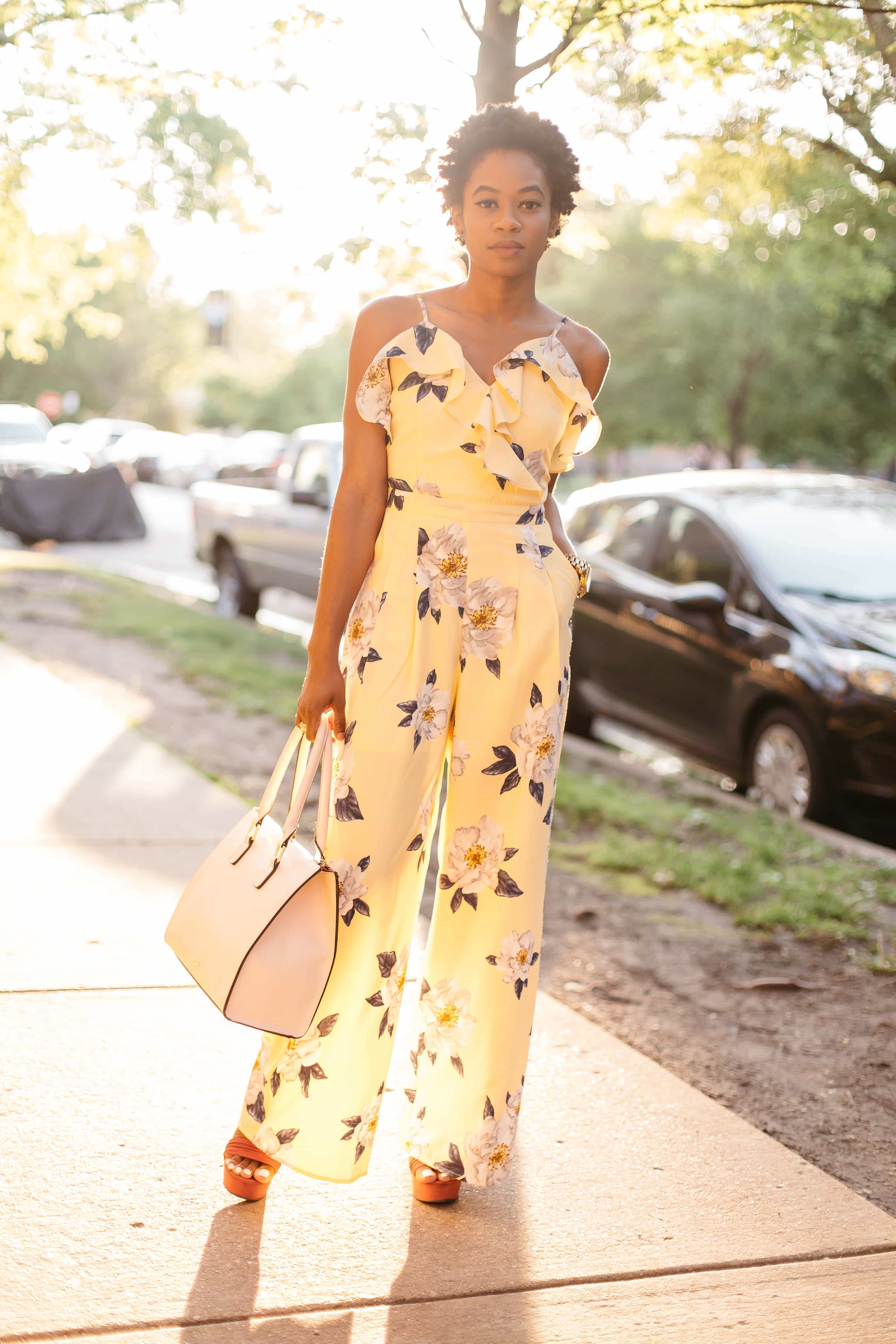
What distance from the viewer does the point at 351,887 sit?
277cm

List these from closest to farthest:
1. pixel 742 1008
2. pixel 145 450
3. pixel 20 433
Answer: pixel 742 1008, pixel 20 433, pixel 145 450

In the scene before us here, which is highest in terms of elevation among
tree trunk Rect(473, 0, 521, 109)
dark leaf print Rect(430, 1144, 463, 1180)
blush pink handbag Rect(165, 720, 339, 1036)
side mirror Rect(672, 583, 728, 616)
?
tree trunk Rect(473, 0, 521, 109)

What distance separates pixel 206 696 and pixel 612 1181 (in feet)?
19.8

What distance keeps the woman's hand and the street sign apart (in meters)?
53.7

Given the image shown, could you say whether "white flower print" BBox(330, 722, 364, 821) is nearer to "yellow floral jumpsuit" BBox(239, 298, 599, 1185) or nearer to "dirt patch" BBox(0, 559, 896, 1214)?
"yellow floral jumpsuit" BBox(239, 298, 599, 1185)

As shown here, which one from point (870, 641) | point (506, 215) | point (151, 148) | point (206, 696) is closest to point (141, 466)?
point (151, 148)

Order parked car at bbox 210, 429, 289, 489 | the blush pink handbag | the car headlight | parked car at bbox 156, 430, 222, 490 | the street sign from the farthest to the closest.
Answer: the street sign → parked car at bbox 156, 430, 222, 490 → parked car at bbox 210, 429, 289, 489 → the car headlight → the blush pink handbag

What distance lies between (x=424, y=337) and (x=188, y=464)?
4046cm

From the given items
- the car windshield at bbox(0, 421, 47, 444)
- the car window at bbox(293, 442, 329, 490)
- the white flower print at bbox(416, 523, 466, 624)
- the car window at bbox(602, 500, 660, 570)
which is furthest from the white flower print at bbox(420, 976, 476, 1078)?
the car windshield at bbox(0, 421, 47, 444)

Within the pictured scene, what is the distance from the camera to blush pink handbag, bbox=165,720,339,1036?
263 centimetres

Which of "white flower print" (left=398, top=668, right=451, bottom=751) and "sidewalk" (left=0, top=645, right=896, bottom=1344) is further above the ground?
"white flower print" (left=398, top=668, right=451, bottom=751)

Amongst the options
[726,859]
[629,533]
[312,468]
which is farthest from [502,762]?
[312,468]

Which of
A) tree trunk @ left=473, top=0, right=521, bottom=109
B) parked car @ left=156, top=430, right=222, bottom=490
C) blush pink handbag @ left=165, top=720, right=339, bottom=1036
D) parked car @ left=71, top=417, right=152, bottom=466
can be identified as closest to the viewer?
blush pink handbag @ left=165, top=720, right=339, bottom=1036

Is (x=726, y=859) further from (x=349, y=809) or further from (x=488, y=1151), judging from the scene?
(x=349, y=809)
